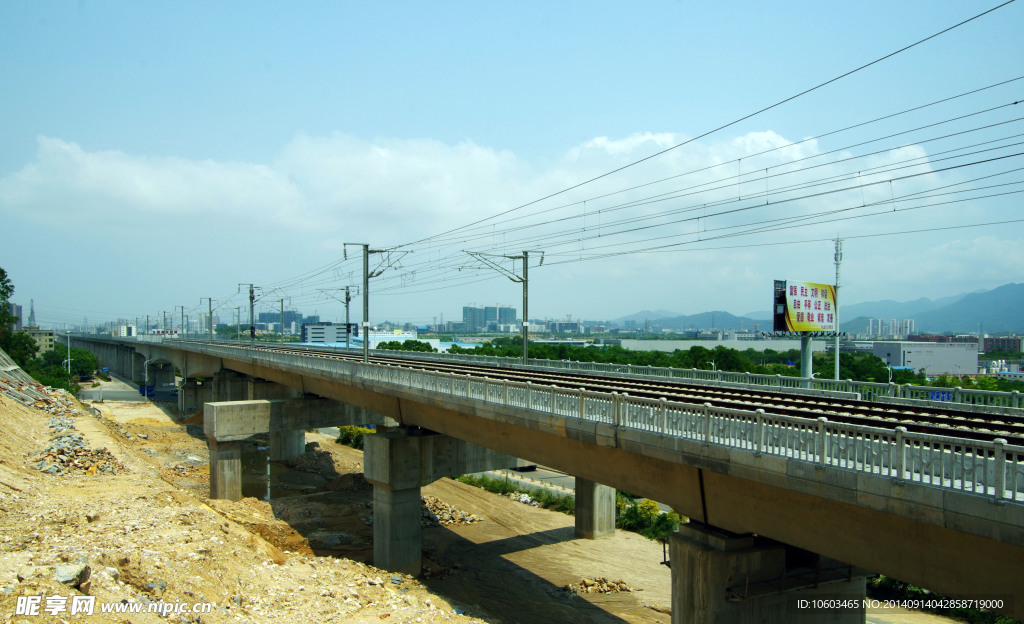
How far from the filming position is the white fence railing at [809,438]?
8.56 metres

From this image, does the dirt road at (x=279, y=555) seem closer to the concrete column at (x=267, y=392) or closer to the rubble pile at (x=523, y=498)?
the rubble pile at (x=523, y=498)

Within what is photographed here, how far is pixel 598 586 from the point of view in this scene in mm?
26859

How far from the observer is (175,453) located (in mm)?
55062

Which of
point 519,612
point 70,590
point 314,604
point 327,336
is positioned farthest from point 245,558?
point 327,336

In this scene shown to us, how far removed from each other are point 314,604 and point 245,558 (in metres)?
4.05

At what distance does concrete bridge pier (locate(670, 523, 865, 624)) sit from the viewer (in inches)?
519

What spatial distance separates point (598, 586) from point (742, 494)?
16512 mm

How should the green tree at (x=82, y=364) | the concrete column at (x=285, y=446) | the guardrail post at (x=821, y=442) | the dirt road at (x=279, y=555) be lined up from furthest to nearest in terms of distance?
the green tree at (x=82, y=364)
the concrete column at (x=285, y=446)
the dirt road at (x=279, y=555)
the guardrail post at (x=821, y=442)

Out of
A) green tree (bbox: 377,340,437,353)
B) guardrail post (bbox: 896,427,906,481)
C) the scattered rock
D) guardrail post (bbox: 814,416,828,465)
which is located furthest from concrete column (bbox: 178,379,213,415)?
guardrail post (bbox: 896,427,906,481)

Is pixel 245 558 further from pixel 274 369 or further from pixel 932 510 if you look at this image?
pixel 274 369

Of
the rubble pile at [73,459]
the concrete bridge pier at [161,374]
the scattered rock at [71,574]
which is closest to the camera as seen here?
the scattered rock at [71,574]

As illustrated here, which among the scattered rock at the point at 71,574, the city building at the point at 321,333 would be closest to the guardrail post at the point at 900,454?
the scattered rock at the point at 71,574

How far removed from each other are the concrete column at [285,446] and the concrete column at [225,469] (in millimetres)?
13177

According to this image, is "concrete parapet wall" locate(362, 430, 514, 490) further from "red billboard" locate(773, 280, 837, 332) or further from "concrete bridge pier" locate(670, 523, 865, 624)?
"red billboard" locate(773, 280, 837, 332)
